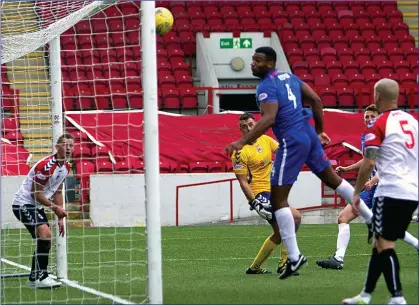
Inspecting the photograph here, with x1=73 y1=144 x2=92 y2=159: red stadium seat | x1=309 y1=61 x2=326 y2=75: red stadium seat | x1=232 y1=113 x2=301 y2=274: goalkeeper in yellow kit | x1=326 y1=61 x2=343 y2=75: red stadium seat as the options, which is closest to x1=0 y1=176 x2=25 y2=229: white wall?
x1=73 y1=144 x2=92 y2=159: red stadium seat

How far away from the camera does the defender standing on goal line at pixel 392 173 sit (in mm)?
7242

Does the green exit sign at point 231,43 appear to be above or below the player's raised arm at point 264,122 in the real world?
above

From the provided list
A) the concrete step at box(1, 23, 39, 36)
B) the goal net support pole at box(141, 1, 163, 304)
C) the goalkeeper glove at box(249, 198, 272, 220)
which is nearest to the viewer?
the goal net support pole at box(141, 1, 163, 304)

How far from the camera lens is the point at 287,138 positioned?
8.62 meters

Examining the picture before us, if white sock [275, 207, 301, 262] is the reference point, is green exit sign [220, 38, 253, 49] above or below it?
above

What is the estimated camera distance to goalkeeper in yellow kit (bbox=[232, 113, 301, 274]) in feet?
34.2

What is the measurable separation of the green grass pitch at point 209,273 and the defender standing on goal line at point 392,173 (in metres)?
0.71

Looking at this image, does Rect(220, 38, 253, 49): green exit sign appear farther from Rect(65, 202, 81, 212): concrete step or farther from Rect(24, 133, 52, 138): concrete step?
Rect(24, 133, 52, 138): concrete step

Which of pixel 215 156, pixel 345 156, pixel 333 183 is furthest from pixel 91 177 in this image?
pixel 333 183

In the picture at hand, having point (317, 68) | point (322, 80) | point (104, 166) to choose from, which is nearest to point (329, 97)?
point (322, 80)

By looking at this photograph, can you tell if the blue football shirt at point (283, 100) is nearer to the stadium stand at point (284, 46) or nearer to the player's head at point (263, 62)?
the player's head at point (263, 62)

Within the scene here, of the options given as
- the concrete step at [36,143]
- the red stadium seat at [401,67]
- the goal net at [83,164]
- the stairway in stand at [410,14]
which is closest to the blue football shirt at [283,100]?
the goal net at [83,164]

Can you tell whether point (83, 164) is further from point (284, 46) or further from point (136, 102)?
point (284, 46)

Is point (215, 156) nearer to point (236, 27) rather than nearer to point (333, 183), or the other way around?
point (236, 27)
